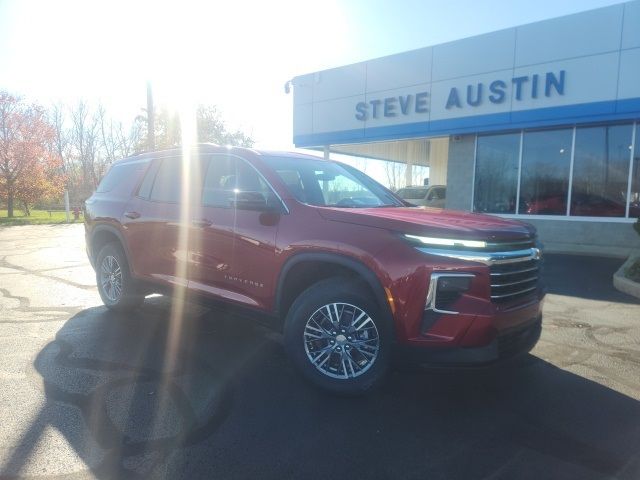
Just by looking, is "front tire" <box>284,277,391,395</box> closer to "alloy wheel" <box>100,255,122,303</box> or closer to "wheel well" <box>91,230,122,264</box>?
"alloy wheel" <box>100,255,122,303</box>

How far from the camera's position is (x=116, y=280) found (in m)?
5.51

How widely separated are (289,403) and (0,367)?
2543mm

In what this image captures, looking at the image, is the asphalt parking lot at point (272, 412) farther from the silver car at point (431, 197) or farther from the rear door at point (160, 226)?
the silver car at point (431, 197)

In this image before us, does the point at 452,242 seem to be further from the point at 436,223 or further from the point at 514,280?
the point at 514,280

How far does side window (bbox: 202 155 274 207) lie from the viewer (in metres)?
4.04

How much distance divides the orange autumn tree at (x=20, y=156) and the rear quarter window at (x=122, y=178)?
23.6 metres

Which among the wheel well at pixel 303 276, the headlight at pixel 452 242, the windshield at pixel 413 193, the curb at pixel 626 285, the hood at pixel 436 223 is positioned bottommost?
the curb at pixel 626 285

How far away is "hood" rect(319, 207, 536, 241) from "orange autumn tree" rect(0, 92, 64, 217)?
27.5 metres

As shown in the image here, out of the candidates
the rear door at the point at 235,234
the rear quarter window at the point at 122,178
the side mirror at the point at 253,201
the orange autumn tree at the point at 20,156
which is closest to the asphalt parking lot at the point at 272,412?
the rear door at the point at 235,234

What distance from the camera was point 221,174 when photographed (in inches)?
170

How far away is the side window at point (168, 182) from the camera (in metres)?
4.73

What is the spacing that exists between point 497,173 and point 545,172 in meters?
1.31

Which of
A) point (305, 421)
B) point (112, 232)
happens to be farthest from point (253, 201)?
point (112, 232)

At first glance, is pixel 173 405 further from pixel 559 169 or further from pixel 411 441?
pixel 559 169
